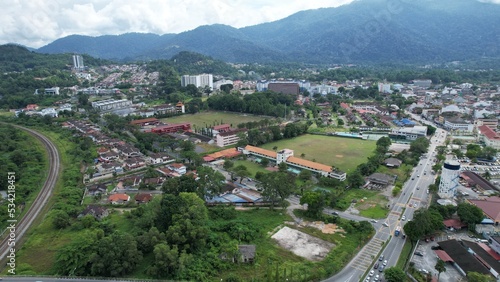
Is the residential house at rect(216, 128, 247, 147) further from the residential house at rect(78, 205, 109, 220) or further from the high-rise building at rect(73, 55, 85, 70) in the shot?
the high-rise building at rect(73, 55, 85, 70)

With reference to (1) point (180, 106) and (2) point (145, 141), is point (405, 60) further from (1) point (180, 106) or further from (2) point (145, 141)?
(2) point (145, 141)

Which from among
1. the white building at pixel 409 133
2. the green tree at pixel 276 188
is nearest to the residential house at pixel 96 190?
the green tree at pixel 276 188

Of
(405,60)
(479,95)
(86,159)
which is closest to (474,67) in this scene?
(405,60)

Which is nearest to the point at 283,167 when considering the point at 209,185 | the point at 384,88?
the point at 209,185

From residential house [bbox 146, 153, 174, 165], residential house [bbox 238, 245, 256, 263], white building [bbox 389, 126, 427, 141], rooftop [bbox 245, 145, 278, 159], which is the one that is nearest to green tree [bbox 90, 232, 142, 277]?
residential house [bbox 238, 245, 256, 263]

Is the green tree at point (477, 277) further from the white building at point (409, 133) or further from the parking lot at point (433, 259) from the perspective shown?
the white building at point (409, 133)

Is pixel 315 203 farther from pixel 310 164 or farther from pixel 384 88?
pixel 384 88
